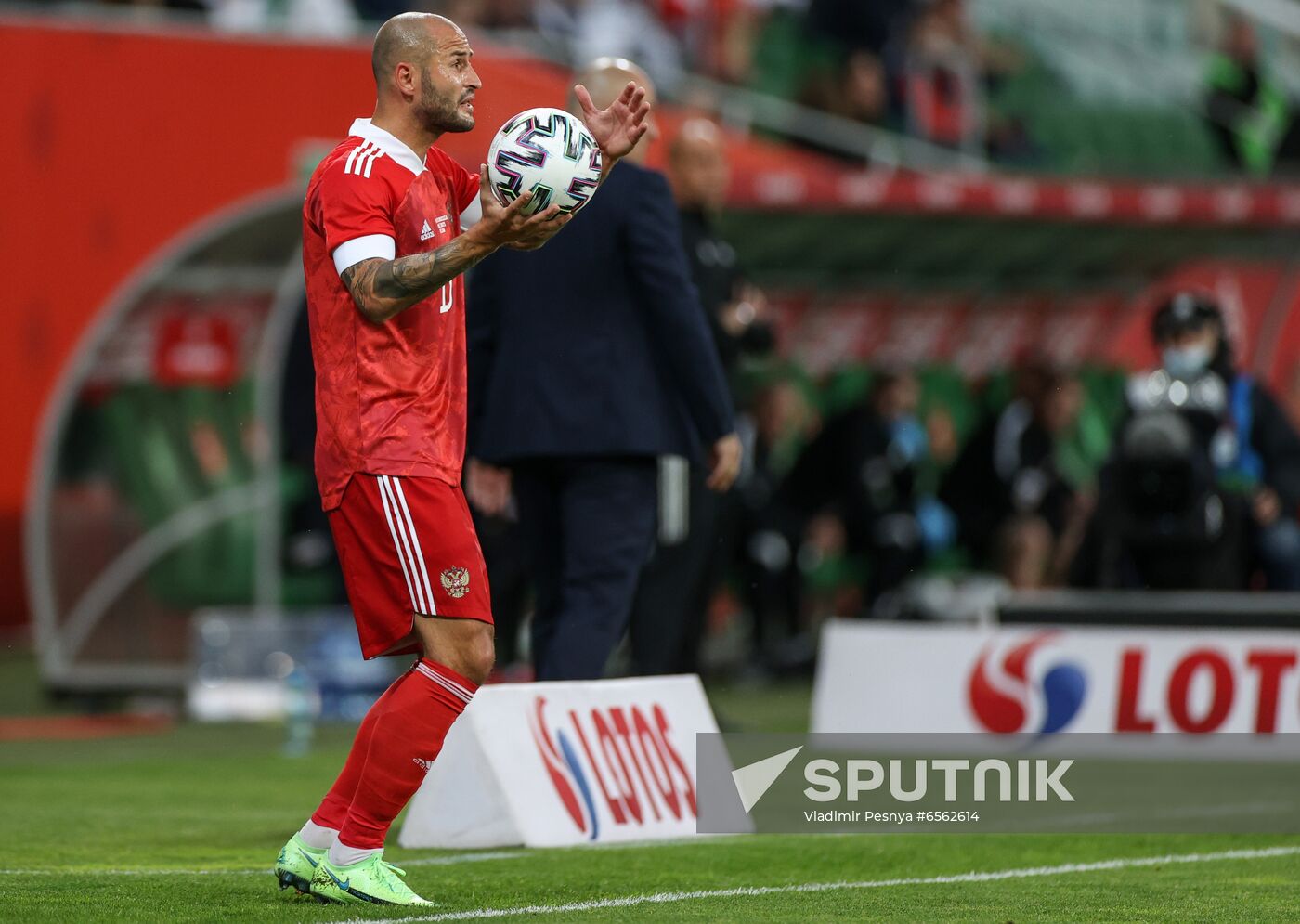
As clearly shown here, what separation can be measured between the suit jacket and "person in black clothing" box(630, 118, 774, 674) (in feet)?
4.09

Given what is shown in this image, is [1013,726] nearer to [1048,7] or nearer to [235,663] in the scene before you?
[235,663]

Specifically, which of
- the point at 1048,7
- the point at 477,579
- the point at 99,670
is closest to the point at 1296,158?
the point at 1048,7

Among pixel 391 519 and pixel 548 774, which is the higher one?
pixel 391 519

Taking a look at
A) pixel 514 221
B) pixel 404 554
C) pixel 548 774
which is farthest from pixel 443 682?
pixel 548 774

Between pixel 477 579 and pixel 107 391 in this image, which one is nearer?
pixel 477 579

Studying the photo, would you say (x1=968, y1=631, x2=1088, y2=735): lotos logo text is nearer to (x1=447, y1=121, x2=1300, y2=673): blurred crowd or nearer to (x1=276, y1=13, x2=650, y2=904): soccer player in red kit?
(x1=447, y1=121, x2=1300, y2=673): blurred crowd

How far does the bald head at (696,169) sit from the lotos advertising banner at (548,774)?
2.93 meters

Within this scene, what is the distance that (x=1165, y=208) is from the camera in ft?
57.8

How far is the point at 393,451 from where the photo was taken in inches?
229

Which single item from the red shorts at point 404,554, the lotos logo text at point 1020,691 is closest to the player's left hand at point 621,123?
the red shorts at point 404,554

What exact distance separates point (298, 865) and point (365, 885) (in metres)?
0.23

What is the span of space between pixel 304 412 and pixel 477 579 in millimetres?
8808

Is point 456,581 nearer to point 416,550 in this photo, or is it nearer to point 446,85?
point 416,550

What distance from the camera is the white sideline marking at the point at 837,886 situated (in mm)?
5660
